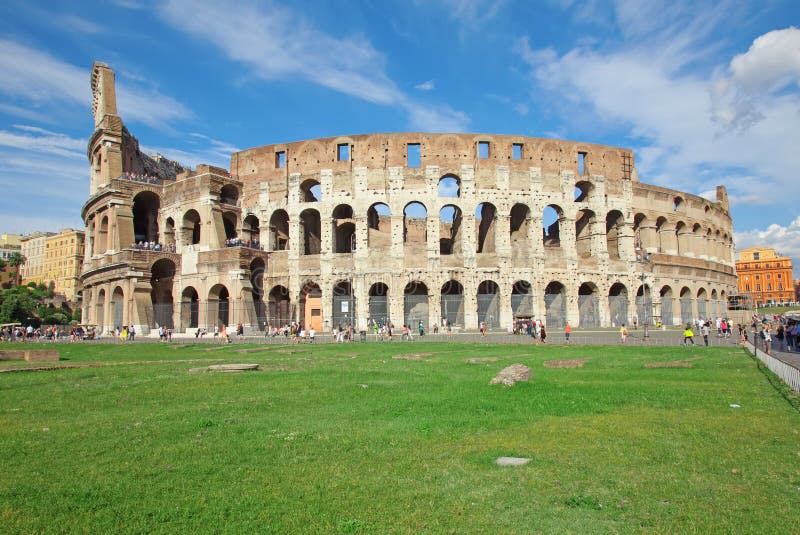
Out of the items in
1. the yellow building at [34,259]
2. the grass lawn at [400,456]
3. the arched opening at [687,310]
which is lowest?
the grass lawn at [400,456]

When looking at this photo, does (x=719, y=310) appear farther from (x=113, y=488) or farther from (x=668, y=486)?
(x=113, y=488)

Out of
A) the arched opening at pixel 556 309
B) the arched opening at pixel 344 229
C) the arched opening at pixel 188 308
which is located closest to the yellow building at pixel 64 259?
the arched opening at pixel 188 308

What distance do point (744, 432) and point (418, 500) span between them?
15.5 feet

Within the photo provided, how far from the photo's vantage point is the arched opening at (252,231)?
123ft

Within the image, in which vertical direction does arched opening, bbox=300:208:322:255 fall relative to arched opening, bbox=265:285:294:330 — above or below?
above

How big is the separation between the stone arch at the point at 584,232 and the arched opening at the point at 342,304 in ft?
52.7

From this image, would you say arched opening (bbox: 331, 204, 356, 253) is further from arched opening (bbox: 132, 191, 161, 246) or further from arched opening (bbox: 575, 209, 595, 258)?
arched opening (bbox: 575, 209, 595, 258)

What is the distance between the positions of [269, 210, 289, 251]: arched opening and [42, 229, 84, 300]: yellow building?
69.8m

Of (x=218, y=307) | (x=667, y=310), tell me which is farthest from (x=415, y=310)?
(x=667, y=310)

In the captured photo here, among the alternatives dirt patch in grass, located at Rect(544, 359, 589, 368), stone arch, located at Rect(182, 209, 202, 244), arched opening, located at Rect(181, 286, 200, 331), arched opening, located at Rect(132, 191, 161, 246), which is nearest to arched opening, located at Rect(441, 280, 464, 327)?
arched opening, located at Rect(181, 286, 200, 331)

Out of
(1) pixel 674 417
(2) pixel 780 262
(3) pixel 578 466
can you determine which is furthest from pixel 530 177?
(2) pixel 780 262

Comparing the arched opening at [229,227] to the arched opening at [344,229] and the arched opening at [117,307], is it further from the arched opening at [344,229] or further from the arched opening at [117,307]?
the arched opening at [117,307]

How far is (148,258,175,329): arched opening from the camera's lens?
36.3 m

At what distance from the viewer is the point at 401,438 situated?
6.86 meters
